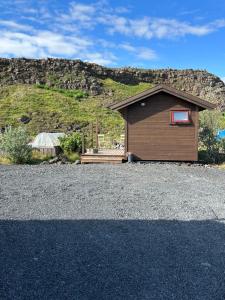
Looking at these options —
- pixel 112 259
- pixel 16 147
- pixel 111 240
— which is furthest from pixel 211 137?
pixel 112 259

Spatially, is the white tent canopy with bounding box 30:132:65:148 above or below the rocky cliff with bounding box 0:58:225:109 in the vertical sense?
below

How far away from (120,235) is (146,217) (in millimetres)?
1095

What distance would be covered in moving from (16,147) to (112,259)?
9997 mm

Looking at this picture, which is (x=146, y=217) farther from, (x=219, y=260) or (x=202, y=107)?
(x=202, y=107)

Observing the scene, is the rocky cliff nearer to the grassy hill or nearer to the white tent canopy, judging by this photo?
the grassy hill

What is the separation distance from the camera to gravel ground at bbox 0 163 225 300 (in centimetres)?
361

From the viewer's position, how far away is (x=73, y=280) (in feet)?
12.2

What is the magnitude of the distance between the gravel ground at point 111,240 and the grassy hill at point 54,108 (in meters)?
16.8

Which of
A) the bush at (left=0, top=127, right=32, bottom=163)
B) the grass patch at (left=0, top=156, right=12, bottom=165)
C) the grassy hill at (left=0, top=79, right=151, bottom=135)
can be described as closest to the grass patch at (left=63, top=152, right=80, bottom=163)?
the bush at (left=0, top=127, right=32, bottom=163)

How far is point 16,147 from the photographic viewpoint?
13500 millimetres

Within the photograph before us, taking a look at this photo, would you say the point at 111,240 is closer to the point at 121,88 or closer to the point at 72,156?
the point at 72,156

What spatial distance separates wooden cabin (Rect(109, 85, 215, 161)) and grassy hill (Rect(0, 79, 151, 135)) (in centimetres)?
1123

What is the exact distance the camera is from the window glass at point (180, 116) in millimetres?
13562

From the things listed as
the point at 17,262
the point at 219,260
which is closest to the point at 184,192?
the point at 219,260
